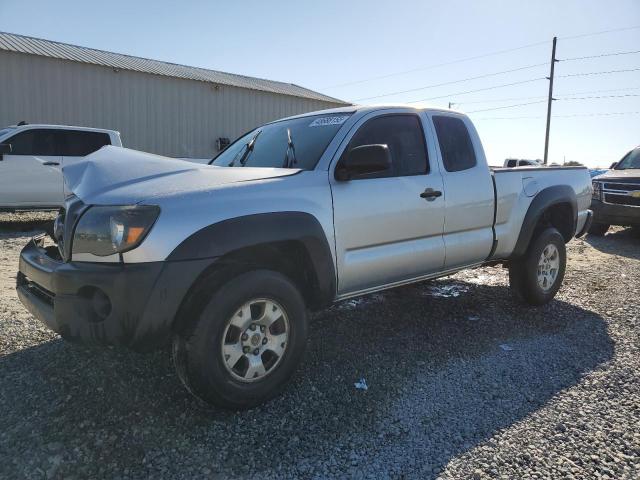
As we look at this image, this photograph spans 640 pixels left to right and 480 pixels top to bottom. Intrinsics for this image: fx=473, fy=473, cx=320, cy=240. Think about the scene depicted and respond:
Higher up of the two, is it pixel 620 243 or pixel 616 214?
pixel 616 214

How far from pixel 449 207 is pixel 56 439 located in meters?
3.12

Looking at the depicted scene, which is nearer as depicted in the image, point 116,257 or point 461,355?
point 116,257

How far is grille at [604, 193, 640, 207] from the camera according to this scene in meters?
8.84

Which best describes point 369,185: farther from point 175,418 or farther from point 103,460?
point 103,460

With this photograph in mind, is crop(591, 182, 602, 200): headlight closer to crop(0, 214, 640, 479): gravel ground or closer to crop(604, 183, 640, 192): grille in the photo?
crop(604, 183, 640, 192): grille

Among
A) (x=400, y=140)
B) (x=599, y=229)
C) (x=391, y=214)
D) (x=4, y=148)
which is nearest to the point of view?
(x=391, y=214)

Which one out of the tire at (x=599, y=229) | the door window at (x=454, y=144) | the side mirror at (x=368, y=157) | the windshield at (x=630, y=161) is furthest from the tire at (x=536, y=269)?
the windshield at (x=630, y=161)

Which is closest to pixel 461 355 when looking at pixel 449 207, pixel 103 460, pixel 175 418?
pixel 449 207

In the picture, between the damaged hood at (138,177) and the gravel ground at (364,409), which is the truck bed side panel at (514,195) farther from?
the damaged hood at (138,177)

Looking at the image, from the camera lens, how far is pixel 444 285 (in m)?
5.89

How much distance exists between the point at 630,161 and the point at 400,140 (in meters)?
8.82

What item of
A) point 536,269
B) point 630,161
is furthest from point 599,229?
point 536,269

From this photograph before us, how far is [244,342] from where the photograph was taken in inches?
109

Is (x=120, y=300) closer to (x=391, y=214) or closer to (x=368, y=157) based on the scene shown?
(x=368, y=157)
